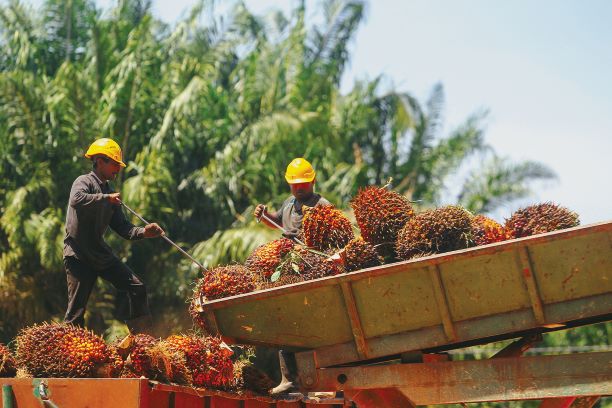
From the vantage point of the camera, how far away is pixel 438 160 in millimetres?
18906

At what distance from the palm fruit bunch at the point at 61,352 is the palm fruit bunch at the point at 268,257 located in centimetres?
137

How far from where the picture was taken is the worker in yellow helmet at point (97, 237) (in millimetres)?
7332

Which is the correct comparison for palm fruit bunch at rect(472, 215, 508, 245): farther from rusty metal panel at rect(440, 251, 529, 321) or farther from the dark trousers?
the dark trousers

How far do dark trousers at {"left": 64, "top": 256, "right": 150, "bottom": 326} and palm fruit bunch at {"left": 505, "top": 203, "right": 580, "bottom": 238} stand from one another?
123 inches

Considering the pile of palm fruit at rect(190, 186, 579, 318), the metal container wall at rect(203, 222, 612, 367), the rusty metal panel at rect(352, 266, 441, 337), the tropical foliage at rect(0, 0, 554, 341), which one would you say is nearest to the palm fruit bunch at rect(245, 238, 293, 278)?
the pile of palm fruit at rect(190, 186, 579, 318)

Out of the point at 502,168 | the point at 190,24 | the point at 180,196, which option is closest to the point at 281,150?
the point at 180,196

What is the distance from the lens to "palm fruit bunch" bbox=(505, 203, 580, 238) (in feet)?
19.9

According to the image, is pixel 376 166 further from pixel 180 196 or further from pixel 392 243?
pixel 392 243

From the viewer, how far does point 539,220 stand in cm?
611

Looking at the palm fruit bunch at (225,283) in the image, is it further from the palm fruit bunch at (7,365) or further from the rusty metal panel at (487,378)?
the palm fruit bunch at (7,365)

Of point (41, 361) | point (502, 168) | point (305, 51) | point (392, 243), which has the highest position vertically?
point (305, 51)

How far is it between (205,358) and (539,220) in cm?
236

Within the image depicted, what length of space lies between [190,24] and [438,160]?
5587 mm

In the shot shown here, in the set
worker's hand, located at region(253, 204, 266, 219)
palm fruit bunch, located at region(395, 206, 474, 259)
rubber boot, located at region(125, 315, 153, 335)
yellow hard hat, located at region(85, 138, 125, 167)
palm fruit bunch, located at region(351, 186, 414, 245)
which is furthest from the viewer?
worker's hand, located at region(253, 204, 266, 219)
